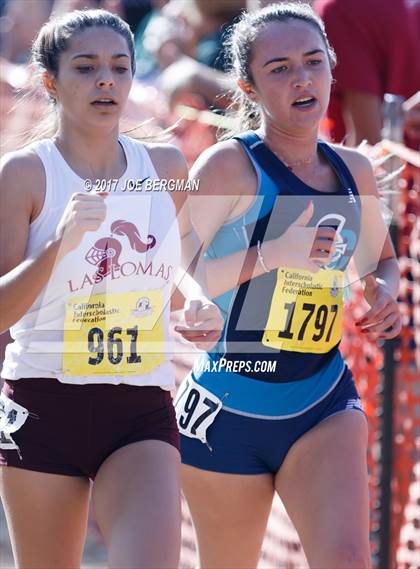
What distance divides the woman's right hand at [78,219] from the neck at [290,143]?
891mm

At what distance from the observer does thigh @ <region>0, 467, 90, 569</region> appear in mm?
3420

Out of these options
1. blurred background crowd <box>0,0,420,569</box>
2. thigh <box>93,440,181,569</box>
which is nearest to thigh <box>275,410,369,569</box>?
thigh <box>93,440,181,569</box>

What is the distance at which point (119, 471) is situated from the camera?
11.1ft

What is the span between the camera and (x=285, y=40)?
3879mm

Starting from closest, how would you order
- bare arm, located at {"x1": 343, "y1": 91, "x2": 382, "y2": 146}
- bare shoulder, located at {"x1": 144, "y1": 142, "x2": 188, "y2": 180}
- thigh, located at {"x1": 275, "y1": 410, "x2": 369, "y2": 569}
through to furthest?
1. thigh, located at {"x1": 275, "y1": 410, "x2": 369, "y2": 569}
2. bare shoulder, located at {"x1": 144, "y1": 142, "x2": 188, "y2": 180}
3. bare arm, located at {"x1": 343, "y1": 91, "x2": 382, "y2": 146}

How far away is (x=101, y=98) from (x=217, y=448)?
1.10m

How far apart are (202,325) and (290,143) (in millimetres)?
827

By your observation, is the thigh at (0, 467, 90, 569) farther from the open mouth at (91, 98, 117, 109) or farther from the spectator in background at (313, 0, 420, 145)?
the spectator in background at (313, 0, 420, 145)

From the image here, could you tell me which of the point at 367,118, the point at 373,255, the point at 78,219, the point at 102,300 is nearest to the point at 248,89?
the point at 373,255

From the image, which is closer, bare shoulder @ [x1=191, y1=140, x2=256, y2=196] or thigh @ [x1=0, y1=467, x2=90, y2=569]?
thigh @ [x1=0, y1=467, x2=90, y2=569]

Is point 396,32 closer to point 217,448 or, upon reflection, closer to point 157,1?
point 217,448

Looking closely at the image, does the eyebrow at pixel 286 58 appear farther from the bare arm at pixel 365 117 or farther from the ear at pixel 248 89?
the bare arm at pixel 365 117

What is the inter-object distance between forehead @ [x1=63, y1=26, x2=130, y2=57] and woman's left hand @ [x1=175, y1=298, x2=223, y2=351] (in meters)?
0.81

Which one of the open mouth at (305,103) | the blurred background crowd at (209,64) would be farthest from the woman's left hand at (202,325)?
the blurred background crowd at (209,64)
